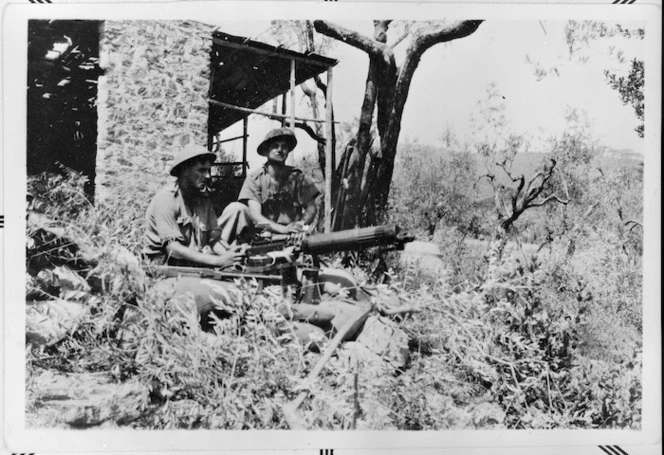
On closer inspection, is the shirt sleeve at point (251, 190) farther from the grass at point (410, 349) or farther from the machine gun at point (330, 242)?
the grass at point (410, 349)

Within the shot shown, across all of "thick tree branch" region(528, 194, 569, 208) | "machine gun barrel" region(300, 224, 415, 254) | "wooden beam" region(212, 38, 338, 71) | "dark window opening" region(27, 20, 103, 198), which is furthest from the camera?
Answer: "thick tree branch" region(528, 194, 569, 208)

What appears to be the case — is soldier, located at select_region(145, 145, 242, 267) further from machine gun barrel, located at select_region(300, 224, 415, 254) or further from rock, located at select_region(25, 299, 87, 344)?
rock, located at select_region(25, 299, 87, 344)

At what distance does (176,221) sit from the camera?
381 cm

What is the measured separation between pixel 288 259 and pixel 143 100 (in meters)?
1.36

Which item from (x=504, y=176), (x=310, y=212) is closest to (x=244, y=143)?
(x=310, y=212)

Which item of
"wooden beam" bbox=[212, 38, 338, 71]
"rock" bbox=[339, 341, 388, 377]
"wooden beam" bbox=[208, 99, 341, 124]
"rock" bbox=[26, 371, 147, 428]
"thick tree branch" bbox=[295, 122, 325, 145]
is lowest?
"rock" bbox=[26, 371, 147, 428]

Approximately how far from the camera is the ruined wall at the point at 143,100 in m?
3.82

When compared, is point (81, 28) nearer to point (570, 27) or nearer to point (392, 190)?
point (392, 190)

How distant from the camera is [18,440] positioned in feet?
12.4

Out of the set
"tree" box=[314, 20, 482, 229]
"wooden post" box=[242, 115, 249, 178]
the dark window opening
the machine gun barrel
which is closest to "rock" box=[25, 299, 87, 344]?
the dark window opening

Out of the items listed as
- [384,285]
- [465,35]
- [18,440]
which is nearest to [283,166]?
[384,285]

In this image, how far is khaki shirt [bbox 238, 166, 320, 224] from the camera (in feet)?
12.8

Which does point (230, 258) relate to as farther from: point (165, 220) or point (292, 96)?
point (292, 96)

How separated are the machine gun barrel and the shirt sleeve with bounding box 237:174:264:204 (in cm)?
42
